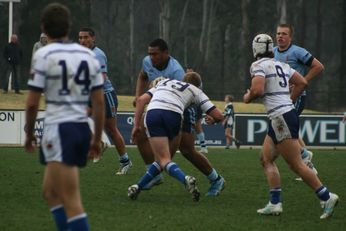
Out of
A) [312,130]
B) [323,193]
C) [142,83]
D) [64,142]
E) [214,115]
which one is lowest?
[312,130]

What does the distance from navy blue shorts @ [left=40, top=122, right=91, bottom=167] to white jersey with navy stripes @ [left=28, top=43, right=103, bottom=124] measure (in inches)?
2.1

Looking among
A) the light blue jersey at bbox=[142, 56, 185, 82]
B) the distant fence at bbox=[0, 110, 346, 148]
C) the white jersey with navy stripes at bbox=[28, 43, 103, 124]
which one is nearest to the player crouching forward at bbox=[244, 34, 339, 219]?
the light blue jersey at bbox=[142, 56, 185, 82]

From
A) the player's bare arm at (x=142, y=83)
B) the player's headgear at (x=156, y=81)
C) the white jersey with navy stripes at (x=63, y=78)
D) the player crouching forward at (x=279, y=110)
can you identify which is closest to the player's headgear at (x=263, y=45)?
the player crouching forward at (x=279, y=110)

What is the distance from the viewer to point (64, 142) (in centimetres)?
740

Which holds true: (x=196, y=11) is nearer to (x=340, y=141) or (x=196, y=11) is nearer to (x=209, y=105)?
(x=340, y=141)

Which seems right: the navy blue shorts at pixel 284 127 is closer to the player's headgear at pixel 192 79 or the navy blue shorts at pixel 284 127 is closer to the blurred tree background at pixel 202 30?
the player's headgear at pixel 192 79

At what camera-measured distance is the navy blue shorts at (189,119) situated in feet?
42.1

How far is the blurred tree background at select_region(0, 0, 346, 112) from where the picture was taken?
55.3 meters

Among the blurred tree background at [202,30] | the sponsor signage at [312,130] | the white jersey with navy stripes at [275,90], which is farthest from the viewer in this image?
Result: the blurred tree background at [202,30]

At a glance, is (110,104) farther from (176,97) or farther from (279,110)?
(279,110)

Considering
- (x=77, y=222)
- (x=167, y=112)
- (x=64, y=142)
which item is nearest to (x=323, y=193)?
(x=167, y=112)

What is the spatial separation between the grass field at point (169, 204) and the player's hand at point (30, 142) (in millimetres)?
2095

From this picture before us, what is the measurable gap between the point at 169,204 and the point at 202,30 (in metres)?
53.5

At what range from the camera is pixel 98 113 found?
763cm
